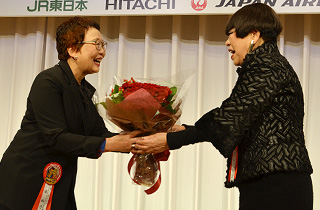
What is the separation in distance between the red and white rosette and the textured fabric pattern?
A: 0.76 metres

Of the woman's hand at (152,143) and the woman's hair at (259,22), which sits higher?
the woman's hair at (259,22)

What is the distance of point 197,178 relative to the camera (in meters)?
3.66

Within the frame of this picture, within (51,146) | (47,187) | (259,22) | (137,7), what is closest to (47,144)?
(51,146)

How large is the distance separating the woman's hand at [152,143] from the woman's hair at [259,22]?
0.57 meters

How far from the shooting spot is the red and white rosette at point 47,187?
6.49ft

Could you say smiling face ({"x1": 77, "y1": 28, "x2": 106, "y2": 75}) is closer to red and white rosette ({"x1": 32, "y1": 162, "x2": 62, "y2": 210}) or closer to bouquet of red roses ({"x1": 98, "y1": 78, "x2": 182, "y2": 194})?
bouquet of red roses ({"x1": 98, "y1": 78, "x2": 182, "y2": 194})

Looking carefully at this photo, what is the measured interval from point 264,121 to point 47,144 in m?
0.98

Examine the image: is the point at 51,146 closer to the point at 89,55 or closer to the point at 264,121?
the point at 89,55

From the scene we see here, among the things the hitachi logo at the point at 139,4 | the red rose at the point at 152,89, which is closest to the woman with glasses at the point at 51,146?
the red rose at the point at 152,89

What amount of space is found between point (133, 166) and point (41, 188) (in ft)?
1.46

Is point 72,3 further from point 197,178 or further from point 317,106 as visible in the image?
point 317,106

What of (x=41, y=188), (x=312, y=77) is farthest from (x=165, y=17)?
(x=41, y=188)

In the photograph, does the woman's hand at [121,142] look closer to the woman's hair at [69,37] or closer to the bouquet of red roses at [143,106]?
the bouquet of red roses at [143,106]

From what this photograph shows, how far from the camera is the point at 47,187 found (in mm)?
1996
